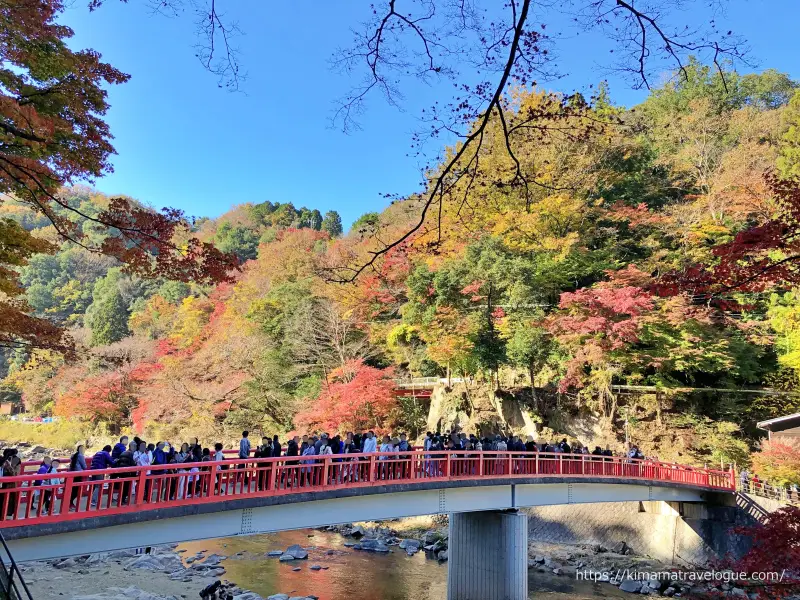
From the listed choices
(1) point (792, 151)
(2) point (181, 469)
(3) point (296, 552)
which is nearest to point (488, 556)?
(3) point (296, 552)

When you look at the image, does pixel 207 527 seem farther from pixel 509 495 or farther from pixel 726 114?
pixel 726 114

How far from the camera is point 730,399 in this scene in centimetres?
2097

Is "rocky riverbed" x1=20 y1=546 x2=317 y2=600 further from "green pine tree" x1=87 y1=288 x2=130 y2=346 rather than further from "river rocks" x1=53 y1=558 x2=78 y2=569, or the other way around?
"green pine tree" x1=87 y1=288 x2=130 y2=346

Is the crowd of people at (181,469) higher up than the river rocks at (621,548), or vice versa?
the crowd of people at (181,469)

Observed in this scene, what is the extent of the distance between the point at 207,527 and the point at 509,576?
7.98m

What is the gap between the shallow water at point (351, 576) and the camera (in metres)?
14.7

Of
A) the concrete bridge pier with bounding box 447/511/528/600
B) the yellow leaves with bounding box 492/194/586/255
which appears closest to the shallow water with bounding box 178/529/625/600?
the concrete bridge pier with bounding box 447/511/528/600

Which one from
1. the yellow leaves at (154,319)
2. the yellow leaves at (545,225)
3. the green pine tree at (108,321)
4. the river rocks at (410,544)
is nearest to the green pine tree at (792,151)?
the yellow leaves at (545,225)

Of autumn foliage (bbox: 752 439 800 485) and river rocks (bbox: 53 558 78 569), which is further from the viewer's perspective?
river rocks (bbox: 53 558 78 569)

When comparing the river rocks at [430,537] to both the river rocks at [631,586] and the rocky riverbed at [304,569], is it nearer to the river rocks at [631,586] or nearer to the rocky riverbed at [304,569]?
the rocky riverbed at [304,569]

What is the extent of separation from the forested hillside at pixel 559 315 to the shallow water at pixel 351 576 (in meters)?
6.79

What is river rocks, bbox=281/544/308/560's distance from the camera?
18.1 meters

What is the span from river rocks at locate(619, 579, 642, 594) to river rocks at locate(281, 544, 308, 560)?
10665 millimetres

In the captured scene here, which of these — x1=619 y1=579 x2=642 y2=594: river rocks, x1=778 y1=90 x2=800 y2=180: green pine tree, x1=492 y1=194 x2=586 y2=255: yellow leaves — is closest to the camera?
x1=619 y1=579 x2=642 y2=594: river rocks
